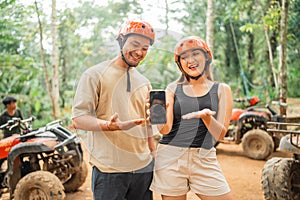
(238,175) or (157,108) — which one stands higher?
(157,108)

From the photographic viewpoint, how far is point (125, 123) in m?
1.47

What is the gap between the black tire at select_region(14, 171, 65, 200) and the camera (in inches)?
126

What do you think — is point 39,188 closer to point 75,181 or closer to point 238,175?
point 75,181

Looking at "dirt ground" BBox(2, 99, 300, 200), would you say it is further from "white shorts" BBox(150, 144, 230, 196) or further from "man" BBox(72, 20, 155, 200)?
"man" BBox(72, 20, 155, 200)

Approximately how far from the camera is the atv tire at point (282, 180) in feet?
9.61

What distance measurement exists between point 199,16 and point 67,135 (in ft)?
28.7

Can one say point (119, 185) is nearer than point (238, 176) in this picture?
Yes

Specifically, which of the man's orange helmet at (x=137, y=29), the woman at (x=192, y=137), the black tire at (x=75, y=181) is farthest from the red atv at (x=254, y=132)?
the man's orange helmet at (x=137, y=29)

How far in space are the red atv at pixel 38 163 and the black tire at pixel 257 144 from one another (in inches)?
123

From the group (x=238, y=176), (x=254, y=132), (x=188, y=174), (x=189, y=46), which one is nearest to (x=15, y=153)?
(x=188, y=174)

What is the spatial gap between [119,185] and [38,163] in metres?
2.35

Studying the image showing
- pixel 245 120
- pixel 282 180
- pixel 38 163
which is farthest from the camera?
pixel 245 120

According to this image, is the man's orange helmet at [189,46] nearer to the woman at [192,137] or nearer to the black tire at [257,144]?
the woman at [192,137]

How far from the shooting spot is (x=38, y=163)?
370 centimetres
